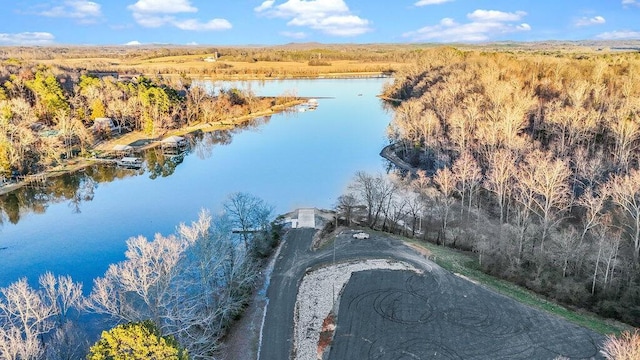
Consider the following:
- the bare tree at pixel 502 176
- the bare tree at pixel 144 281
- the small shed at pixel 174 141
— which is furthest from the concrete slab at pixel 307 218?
the small shed at pixel 174 141

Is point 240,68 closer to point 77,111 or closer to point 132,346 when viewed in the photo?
point 77,111

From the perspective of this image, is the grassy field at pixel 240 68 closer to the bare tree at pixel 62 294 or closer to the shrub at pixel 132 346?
the bare tree at pixel 62 294

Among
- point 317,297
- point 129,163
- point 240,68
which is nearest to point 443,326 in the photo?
point 317,297

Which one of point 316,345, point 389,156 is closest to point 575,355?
point 316,345

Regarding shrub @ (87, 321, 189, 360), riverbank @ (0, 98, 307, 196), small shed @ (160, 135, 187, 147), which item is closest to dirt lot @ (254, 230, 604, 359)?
shrub @ (87, 321, 189, 360)

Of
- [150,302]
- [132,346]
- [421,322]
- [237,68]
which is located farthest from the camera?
[237,68]

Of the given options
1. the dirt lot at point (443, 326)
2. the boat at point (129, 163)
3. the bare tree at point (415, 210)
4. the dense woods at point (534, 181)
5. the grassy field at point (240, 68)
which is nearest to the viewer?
the dirt lot at point (443, 326)

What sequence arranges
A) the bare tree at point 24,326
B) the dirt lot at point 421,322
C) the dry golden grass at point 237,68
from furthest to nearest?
the dry golden grass at point 237,68 → the dirt lot at point 421,322 → the bare tree at point 24,326

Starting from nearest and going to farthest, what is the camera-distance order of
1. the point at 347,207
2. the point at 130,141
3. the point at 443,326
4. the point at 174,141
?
1. the point at 443,326
2. the point at 347,207
3. the point at 174,141
4. the point at 130,141
